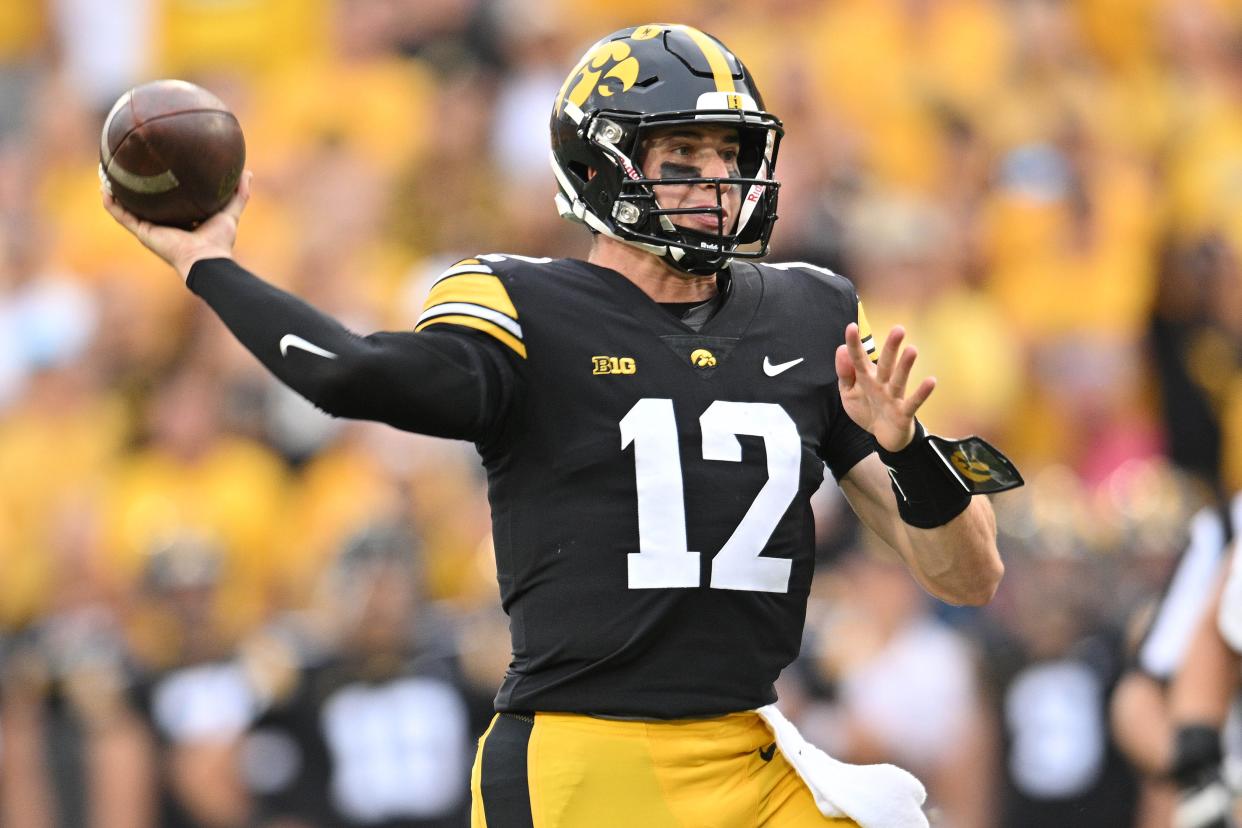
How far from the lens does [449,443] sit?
8430 mm

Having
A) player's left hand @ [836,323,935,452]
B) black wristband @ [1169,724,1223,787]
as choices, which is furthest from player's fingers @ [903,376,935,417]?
black wristband @ [1169,724,1223,787]

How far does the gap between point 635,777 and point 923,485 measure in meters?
0.74

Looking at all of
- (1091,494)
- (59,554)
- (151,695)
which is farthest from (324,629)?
(1091,494)

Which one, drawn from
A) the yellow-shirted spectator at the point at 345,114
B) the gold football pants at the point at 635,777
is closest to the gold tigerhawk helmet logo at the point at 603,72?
the gold football pants at the point at 635,777

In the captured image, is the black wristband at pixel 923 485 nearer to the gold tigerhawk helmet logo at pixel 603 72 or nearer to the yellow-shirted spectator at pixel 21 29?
the gold tigerhawk helmet logo at pixel 603 72

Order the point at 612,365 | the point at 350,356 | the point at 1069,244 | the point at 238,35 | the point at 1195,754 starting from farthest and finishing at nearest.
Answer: the point at 238,35, the point at 1069,244, the point at 1195,754, the point at 612,365, the point at 350,356

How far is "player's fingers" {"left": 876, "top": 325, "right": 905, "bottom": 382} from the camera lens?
11.6 ft

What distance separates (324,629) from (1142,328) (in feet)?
12.8

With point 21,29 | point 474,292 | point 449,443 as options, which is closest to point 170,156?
point 474,292

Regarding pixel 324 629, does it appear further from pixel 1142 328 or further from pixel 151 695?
pixel 1142 328

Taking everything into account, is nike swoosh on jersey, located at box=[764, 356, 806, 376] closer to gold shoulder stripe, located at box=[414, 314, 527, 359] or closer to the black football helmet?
the black football helmet

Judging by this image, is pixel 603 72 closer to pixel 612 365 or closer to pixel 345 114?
pixel 612 365

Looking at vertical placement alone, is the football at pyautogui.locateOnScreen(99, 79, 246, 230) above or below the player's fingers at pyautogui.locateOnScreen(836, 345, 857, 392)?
above

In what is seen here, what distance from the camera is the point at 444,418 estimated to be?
361cm
